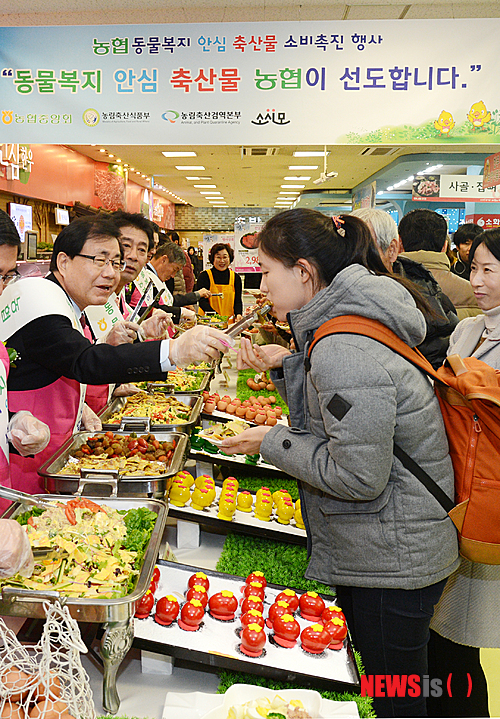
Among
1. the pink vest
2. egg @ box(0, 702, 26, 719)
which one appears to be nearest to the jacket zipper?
egg @ box(0, 702, 26, 719)

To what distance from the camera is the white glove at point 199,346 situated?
6.11ft

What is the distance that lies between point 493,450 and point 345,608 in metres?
0.70

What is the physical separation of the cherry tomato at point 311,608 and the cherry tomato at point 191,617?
0.94 ft

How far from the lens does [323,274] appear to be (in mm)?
1558

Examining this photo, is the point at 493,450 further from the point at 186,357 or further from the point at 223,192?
the point at 223,192

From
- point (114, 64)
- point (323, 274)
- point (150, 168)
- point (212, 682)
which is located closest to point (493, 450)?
point (323, 274)

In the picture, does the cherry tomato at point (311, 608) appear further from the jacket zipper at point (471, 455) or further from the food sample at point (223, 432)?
the food sample at point (223, 432)

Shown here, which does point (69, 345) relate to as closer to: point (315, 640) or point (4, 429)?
point (4, 429)

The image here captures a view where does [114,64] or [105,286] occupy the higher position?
[114,64]

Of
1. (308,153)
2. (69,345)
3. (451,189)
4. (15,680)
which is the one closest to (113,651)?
(15,680)

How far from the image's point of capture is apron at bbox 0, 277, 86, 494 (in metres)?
2.08

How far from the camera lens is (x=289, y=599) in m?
1.60

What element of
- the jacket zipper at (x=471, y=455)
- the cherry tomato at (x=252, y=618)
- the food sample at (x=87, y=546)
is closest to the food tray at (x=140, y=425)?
the food sample at (x=87, y=546)

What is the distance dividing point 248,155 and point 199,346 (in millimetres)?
9726
